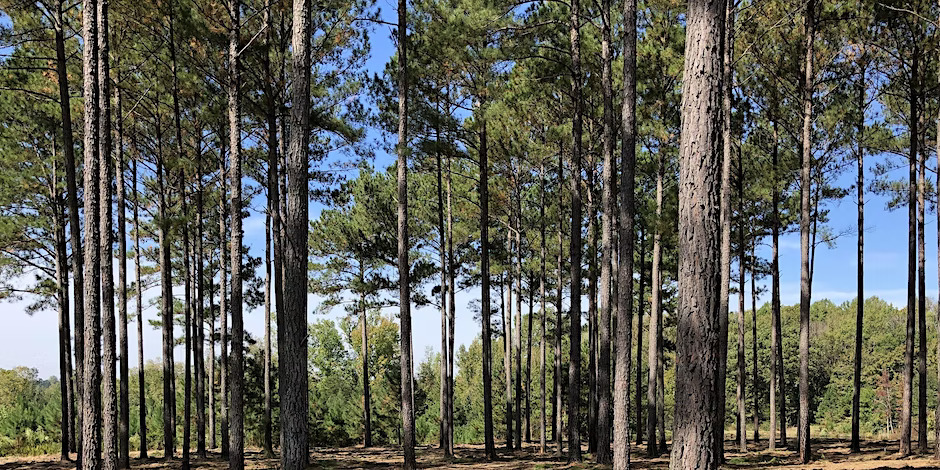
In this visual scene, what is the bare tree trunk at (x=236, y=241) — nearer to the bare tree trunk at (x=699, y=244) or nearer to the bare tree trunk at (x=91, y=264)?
the bare tree trunk at (x=91, y=264)

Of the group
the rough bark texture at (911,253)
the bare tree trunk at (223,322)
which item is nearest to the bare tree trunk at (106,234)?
the bare tree trunk at (223,322)

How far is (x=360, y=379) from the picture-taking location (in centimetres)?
3341

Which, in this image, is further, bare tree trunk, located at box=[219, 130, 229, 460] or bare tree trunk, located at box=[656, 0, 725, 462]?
bare tree trunk, located at box=[219, 130, 229, 460]

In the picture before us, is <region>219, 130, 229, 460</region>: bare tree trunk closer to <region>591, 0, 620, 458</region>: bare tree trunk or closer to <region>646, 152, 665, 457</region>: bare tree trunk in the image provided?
<region>591, 0, 620, 458</region>: bare tree trunk

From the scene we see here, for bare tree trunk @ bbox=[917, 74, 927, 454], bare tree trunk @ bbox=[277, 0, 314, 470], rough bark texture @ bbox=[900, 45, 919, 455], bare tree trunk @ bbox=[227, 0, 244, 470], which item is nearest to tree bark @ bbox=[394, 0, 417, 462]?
bare tree trunk @ bbox=[227, 0, 244, 470]

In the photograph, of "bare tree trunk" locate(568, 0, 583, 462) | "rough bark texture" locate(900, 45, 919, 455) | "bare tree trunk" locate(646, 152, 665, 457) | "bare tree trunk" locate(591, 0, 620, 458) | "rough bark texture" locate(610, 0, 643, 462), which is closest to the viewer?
"rough bark texture" locate(610, 0, 643, 462)

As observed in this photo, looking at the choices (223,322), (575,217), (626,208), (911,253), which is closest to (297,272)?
(626,208)

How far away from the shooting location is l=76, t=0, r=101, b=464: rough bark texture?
675 centimetres

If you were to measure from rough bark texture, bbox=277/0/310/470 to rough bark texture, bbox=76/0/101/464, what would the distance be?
2020mm

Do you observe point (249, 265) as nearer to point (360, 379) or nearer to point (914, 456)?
point (360, 379)

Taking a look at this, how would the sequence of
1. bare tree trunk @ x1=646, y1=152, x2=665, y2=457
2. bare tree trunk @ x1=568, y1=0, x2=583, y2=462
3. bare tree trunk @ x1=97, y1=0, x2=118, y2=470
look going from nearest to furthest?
bare tree trunk @ x1=97, y1=0, x2=118, y2=470
bare tree trunk @ x1=568, y1=0, x2=583, y2=462
bare tree trunk @ x1=646, y1=152, x2=665, y2=457

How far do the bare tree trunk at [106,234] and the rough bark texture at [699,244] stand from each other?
Result: 6.43 meters

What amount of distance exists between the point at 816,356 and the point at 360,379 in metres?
32.9

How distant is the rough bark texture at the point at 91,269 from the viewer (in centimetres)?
675
